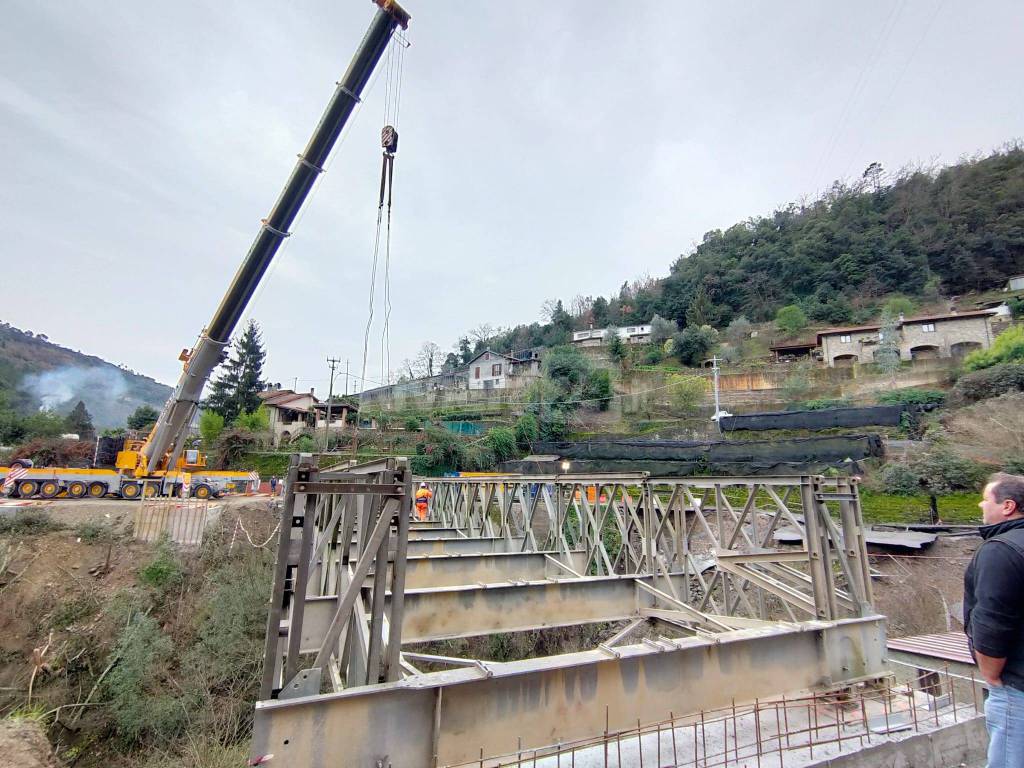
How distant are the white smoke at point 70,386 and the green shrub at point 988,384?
106160 mm

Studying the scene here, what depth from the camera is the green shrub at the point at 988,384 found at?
23406 millimetres

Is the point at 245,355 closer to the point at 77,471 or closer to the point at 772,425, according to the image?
the point at 77,471

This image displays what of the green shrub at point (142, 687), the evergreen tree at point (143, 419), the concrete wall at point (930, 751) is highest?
the evergreen tree at point (143, 419)

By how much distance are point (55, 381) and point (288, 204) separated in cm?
10938

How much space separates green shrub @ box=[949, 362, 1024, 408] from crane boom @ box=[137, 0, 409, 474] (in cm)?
3144

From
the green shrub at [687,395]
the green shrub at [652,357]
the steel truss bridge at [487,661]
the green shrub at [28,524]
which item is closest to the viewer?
the steel truss bridge at [487,661]

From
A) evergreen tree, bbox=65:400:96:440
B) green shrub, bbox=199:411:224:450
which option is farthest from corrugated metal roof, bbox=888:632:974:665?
evergreen tree, bbox=65:400:96:440

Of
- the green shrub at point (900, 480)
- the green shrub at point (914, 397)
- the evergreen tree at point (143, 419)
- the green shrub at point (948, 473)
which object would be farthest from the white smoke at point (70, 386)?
the green shrub at point (914, 397)

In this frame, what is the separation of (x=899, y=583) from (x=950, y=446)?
31.8 feet

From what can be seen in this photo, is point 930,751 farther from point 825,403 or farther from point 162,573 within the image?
point 825,403

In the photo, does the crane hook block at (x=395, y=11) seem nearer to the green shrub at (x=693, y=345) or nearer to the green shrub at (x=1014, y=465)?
the green shrub at (x=1014, y=465)

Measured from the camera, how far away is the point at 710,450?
2358 cm

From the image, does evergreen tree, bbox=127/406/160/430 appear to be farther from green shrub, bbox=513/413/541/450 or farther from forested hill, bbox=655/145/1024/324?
forested hill, bbox=655/145/1024/324

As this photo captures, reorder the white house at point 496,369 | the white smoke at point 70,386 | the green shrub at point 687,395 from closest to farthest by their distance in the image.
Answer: the green shrub at point 687,395 < the white house at point 496,369 < the white smoke at point 70,386
